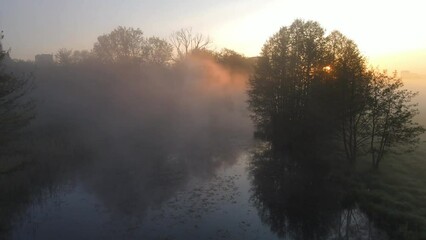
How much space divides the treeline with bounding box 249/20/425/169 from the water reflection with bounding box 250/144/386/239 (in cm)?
441

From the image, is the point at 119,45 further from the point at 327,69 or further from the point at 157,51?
the point at 327,69

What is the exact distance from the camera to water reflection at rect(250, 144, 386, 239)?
21.7 metres

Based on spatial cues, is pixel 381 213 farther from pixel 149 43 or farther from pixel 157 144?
pixel 149 43

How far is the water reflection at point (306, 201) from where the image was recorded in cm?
2174

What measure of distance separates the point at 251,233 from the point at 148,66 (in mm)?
82171

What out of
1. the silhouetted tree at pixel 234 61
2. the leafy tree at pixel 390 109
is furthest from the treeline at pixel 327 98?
the silhouetted tree at pixel 234 61

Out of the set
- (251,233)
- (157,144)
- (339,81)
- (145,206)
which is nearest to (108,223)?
(145,206)

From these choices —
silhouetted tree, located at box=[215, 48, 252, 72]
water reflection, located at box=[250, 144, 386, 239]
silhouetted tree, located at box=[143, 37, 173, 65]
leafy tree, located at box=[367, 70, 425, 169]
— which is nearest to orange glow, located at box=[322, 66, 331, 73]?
water reflection, located at box=[250, 144, 386, 239]

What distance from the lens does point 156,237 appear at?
2052cm

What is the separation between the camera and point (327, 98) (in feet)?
116

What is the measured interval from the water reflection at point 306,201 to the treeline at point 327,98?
4.41 m

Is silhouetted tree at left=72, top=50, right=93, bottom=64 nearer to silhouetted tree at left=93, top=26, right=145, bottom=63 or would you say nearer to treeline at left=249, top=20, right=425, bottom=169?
silhouetted tree at left=93, top=26, right=145, bottom=63

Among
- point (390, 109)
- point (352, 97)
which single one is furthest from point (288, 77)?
point (390, 109)

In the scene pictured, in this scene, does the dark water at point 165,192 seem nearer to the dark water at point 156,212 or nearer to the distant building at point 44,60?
the dark water at point 156,212
